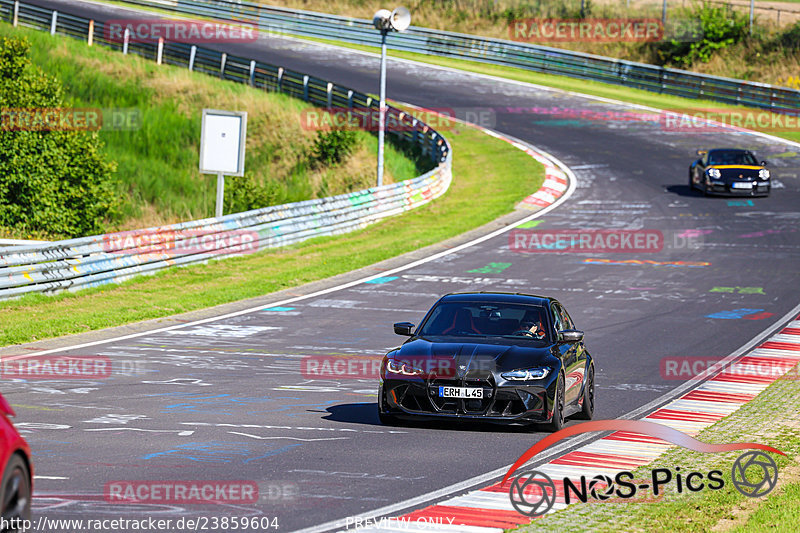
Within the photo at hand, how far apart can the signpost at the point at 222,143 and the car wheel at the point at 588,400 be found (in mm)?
16654

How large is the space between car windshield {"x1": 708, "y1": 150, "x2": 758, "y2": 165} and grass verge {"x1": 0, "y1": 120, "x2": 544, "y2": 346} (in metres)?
5.75

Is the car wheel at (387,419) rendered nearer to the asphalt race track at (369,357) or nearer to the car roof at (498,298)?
the asphalt race track at (369,357)

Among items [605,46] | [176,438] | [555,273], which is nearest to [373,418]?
[176,438]

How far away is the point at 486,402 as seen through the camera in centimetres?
1074

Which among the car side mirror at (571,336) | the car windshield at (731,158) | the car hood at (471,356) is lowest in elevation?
the car windshield at (731,158)

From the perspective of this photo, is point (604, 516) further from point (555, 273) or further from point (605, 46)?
point (605, 46)

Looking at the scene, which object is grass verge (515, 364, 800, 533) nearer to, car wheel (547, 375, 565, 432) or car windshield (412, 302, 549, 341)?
car wheel (547, 375, 565, 432)

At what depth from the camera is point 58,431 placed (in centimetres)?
1023

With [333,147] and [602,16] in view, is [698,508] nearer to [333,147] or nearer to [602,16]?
[333,147]

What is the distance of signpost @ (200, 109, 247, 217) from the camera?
27.7 m

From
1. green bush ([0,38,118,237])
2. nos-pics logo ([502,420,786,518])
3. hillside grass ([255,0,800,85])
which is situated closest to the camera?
nos-pics logo ([502,420,786,518])

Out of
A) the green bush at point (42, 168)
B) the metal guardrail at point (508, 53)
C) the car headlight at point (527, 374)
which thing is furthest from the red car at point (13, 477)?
the metal guardrail at point (508, 53)

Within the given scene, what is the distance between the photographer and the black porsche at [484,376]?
1073cm

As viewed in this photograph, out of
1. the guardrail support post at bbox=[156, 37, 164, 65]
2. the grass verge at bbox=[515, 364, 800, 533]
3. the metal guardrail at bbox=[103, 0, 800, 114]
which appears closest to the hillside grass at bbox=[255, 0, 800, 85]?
the metal guardrail at bbox=[103, 0, 800, 114]
